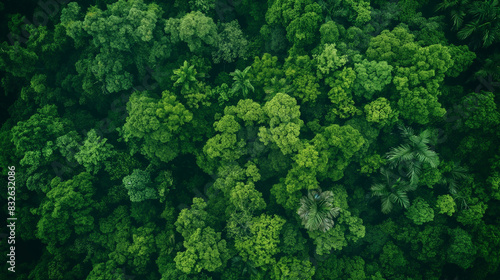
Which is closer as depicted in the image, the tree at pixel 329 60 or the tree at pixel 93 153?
the tree at pixel 329 60

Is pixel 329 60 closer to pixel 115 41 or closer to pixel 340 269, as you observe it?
pixel 340 269

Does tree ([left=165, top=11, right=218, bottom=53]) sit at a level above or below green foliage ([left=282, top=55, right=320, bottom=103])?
above

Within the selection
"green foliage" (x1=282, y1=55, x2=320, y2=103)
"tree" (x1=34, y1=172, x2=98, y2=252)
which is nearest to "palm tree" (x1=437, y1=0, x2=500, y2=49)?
"green foliage" (x1=282, y1=55, x2=320, y2=103)

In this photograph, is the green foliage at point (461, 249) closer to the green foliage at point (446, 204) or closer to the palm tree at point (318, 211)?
the green foliage at point (446, 204)

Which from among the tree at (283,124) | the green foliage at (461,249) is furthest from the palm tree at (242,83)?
the green foliage at (461,249)

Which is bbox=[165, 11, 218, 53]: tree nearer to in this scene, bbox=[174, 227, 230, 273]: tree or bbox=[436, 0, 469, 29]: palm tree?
bbox=[174, 227, 230, 273]: tree

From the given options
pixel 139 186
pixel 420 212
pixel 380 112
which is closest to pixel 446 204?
pixel 420 212

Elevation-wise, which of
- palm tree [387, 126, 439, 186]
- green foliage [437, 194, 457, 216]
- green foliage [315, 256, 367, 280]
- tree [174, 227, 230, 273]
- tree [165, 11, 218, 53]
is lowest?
green foliage [315, 256, 367, 280]

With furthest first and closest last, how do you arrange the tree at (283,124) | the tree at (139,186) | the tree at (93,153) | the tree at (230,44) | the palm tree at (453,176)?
the tree at (230,44), the tree at (93,153), the tree at (139,186), the palm tree at (453,176), the tree at (283,124)

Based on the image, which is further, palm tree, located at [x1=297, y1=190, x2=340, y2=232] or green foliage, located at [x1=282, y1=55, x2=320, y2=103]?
green foliage, located at [x1=282, y1=55, x2=320, y2=103]
